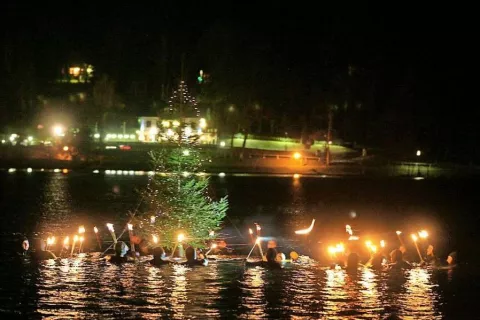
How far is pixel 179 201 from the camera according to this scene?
19219mm

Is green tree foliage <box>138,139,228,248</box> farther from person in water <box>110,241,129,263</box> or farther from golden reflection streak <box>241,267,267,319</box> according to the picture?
golden reflection streak <box>241,267,267,319</box>

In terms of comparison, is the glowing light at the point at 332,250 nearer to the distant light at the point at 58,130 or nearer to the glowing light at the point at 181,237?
the glowing light at the point at 181,237

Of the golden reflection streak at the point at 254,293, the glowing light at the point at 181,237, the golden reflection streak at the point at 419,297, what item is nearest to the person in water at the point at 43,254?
the glowing light at the point at 181,237

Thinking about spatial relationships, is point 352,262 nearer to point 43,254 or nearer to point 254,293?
point 254,293

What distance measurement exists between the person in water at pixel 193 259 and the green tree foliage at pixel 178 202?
2.77 ft

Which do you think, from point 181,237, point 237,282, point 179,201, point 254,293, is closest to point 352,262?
point 237,282

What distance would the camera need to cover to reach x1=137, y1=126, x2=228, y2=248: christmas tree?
19.2m

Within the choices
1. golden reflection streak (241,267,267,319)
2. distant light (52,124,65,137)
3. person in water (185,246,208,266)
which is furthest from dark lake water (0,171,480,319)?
distant light (52,124,65,137)

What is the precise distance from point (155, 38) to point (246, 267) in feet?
278

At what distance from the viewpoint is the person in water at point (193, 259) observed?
1814 centimetres

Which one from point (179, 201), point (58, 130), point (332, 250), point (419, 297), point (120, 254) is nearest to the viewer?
point (419, 297)

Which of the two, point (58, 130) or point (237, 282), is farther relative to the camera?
point (58, 130)

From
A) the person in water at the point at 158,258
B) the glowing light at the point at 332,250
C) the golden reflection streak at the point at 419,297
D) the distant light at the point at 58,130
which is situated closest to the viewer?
the golden reflection streak at the point at 419,297

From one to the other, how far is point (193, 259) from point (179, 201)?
172 centimetres
